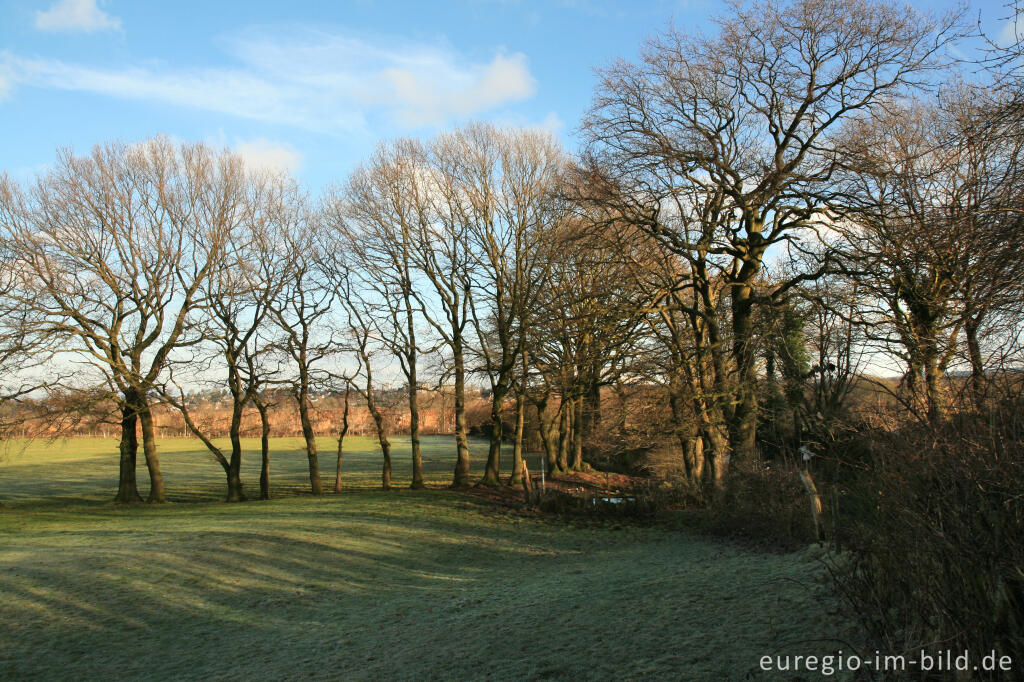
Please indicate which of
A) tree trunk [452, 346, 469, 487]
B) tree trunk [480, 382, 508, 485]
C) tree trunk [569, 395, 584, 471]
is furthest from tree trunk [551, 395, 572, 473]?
tree trunk [452, 346, 469, 487]

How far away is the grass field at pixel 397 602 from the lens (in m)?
6.10

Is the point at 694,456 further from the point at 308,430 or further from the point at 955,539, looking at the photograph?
the point at 955,539

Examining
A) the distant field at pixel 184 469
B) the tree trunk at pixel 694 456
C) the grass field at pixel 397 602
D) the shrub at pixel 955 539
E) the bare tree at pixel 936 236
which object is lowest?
the distant field at pixel 184 469

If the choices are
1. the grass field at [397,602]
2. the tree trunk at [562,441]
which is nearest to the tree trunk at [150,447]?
the grass field at [397,602]

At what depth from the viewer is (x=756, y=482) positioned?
12.7 metres

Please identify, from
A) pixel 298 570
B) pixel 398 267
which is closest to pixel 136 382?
pixel 398 267

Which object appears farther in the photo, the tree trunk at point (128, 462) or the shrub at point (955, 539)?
the tree trunk at point (128, 462)

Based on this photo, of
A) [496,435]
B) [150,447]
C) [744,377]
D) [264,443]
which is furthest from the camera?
[264,443]

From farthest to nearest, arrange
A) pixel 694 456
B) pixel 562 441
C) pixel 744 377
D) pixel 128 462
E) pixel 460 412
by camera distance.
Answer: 1. pixel 562 441
2. pixel 460 412
3. pixel 128 462
4. pixel 694 456
5. pixel 744 377

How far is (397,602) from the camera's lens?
9.63 m

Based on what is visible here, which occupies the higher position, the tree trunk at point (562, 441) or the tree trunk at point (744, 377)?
the tree trunk at point (744, 377)

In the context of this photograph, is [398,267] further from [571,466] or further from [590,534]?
[590,534]

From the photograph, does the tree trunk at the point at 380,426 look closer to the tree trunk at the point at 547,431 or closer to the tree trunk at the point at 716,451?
the tree trunk at the point at 547,431

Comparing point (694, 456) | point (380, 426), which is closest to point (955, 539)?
point (694, 456)
